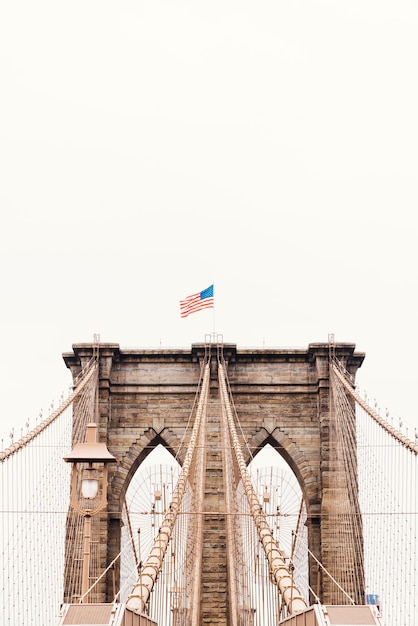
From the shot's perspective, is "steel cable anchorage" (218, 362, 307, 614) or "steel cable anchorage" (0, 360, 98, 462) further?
"steel cable anchorage" (0, 360, 98, 462)

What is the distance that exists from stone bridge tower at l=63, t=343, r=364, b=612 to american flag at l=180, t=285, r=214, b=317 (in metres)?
1.74

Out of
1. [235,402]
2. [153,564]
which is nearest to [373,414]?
[235,402]

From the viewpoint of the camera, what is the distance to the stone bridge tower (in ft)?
102

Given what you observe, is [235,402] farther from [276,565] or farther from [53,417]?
[276,565]

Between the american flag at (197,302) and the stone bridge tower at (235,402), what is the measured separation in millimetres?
1740

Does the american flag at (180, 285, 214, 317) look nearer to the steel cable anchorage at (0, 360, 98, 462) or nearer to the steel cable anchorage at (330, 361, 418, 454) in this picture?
the steel cable anchorage at (0, 360, 98, 462)

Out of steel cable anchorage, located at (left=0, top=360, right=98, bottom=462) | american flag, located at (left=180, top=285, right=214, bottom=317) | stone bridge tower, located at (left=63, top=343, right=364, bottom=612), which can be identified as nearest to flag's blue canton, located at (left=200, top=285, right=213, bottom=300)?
american flag, located at (left=180, top=285, right=214, bottom=317)

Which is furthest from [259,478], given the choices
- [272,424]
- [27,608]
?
[27,608]

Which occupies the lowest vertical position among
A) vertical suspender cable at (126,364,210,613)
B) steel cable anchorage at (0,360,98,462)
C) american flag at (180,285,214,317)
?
vertical suspender cable at (126,364,210,613)

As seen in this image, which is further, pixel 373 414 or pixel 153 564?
pixel 373 414

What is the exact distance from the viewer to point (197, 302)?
1316 inches

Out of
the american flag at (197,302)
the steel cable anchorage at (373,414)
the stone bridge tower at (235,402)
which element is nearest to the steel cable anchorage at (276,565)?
the steel cable anchorage at (373,414)

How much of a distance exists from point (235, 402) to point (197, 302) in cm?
330

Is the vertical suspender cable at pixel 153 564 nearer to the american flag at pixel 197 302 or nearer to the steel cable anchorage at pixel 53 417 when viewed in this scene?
the steel cable anchorage at pixel 53 417
